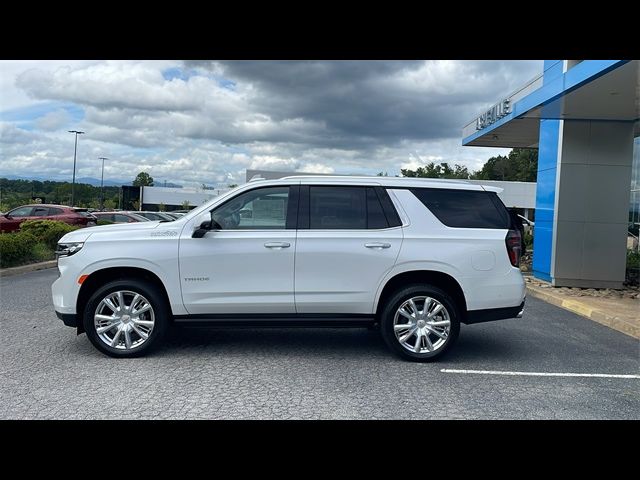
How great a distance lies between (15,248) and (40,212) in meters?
8.53

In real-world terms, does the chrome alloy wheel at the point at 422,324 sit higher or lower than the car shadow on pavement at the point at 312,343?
higher

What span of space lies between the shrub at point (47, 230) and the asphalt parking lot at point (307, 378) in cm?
815

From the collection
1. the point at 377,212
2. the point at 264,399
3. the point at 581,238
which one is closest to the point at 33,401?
the point at 264,399

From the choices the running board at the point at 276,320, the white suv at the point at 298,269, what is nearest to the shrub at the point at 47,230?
the white suv at the point at 298,269

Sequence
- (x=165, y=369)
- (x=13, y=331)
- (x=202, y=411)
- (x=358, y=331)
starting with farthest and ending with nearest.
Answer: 1. (x=358, y=331)
2. (x=13, y=331)
3. (x=165, y=369)
4. (x=202, y=411)

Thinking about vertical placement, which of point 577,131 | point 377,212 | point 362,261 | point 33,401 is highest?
point 577,131

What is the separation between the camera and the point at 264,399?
465cm

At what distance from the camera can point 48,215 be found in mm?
20062

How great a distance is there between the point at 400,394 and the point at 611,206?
9.37 m

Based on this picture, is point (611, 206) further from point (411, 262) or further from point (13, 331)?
point (13, 331)

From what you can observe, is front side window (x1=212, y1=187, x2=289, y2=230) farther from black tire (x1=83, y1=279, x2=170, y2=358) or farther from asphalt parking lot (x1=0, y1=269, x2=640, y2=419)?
asphalt parking lot (x1=0, y1=269, x2=640, y2=419)

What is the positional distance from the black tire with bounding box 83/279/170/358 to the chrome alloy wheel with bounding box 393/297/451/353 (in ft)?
8.28

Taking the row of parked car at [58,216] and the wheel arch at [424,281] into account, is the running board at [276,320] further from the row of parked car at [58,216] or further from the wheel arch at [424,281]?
the row of parked car at [58,216]

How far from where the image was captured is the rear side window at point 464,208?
6.00 meters
